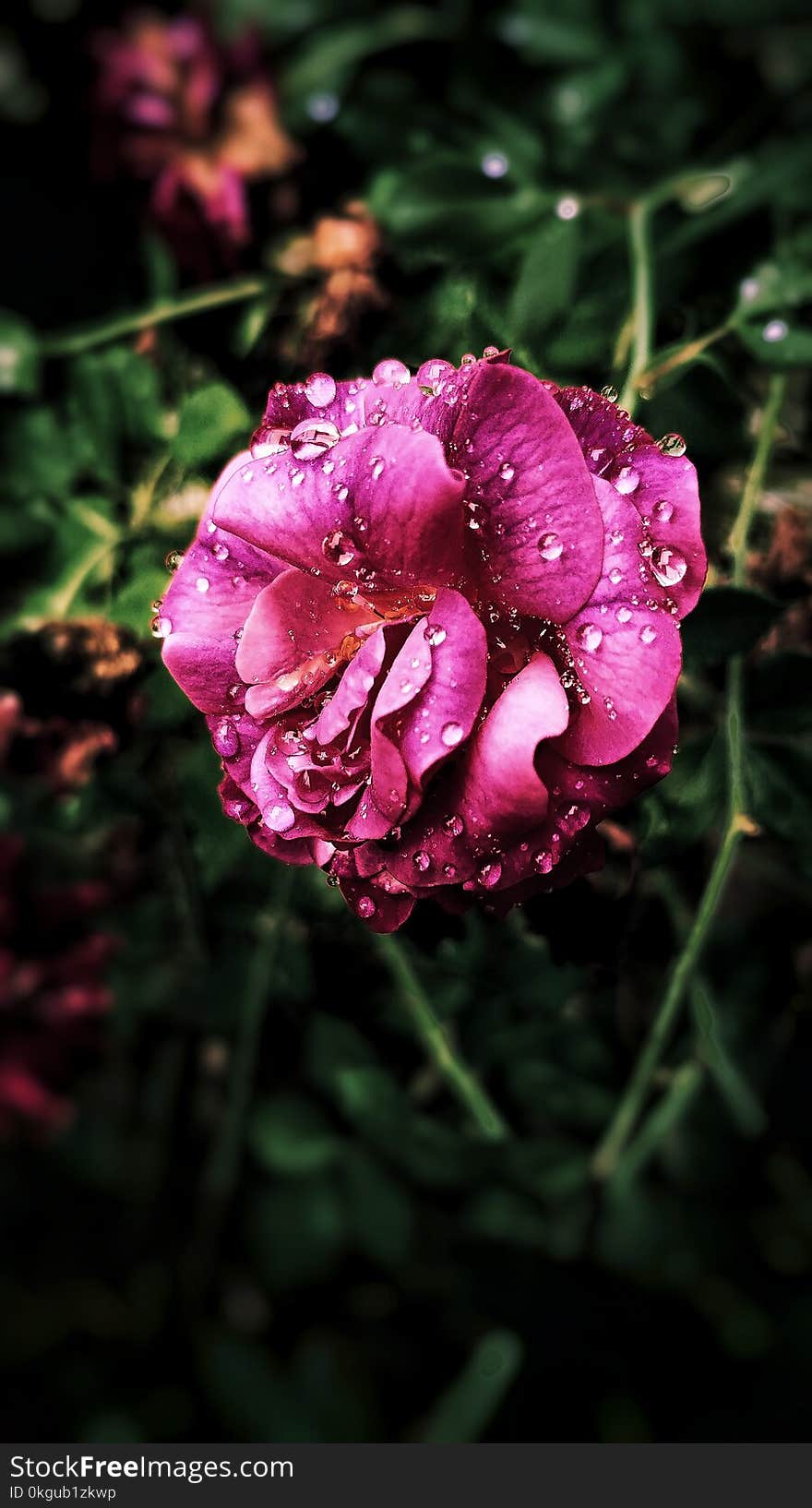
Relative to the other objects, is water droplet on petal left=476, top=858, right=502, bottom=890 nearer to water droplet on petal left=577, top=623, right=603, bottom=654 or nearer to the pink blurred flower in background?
water droplet on petal left=577, top=623, right=603, bottom=654

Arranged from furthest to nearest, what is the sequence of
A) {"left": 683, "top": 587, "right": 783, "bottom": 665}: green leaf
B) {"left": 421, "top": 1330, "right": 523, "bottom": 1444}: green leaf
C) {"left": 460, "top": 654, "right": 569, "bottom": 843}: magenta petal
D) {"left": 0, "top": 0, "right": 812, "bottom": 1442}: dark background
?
1. {"left": 421, "top": 1330, "right": 523, "bottom": 1444}: green leaf
2. {"left": 0, "top": 0, "right": 812, "bottom": 1442}: dark background
3. {"left": 683, "top": 587, "right": 783, "bottom": 665}: green leaf
4. {"left": 460, "top": 654, "right": 569, "bottom": 843}: magenta petal

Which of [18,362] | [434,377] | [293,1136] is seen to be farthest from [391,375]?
[293,1136]

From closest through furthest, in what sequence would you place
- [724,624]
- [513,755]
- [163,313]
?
[513,755]
[724,624]
[163,313]

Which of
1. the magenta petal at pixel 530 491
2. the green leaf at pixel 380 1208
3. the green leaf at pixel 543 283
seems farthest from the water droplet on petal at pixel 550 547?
the green leaf at pixel 380 1208

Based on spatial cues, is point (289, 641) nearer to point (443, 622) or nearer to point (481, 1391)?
point (443, 622)

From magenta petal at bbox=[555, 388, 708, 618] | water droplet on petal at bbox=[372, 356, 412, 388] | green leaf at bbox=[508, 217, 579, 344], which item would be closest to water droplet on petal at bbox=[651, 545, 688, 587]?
magenta petal at bbox=[555, 388, 708, 618]

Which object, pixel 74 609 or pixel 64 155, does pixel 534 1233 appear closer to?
pixel 74 609

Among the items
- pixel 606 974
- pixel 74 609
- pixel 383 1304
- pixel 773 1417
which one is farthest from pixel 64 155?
pixel 773 1417
